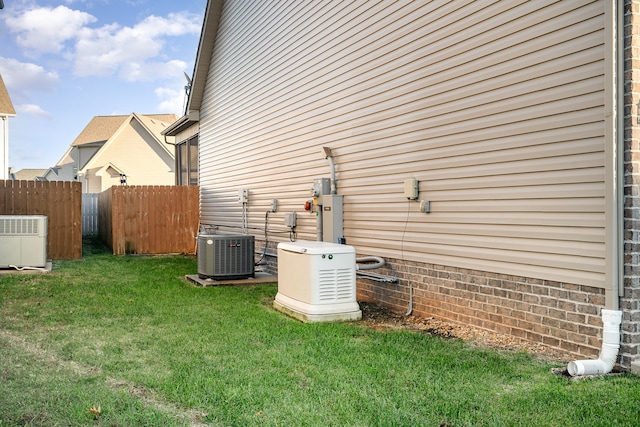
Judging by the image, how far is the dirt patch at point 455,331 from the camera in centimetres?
508

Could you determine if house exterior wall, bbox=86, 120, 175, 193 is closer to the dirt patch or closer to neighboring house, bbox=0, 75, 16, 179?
neighboring house, bbox=0, 75, 16, 179

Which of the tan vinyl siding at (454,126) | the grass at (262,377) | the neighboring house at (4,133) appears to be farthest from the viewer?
the neighboring house at (4,133)

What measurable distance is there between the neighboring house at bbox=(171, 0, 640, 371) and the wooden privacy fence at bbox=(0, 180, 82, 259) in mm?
6071

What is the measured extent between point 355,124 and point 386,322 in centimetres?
285

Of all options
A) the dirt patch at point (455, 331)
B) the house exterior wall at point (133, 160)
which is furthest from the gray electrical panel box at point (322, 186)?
the house exterior wall at point (133, 160)

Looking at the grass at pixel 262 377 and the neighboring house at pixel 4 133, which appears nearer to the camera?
the grass at pixel 262 377

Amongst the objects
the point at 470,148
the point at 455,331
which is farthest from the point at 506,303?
the point at 470,148

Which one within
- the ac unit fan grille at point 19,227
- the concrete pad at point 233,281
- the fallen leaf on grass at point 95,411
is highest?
the ac unit fan grille at point 19,227

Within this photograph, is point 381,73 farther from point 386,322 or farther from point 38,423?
point 38,423

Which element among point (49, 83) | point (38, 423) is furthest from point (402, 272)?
point (49, 83)

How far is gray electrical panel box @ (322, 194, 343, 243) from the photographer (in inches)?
337

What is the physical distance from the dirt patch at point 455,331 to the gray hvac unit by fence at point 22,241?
667cm

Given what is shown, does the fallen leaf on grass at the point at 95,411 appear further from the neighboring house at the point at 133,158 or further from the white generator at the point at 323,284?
the neighboring house at the point at 133,158

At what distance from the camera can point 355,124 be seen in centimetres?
828
